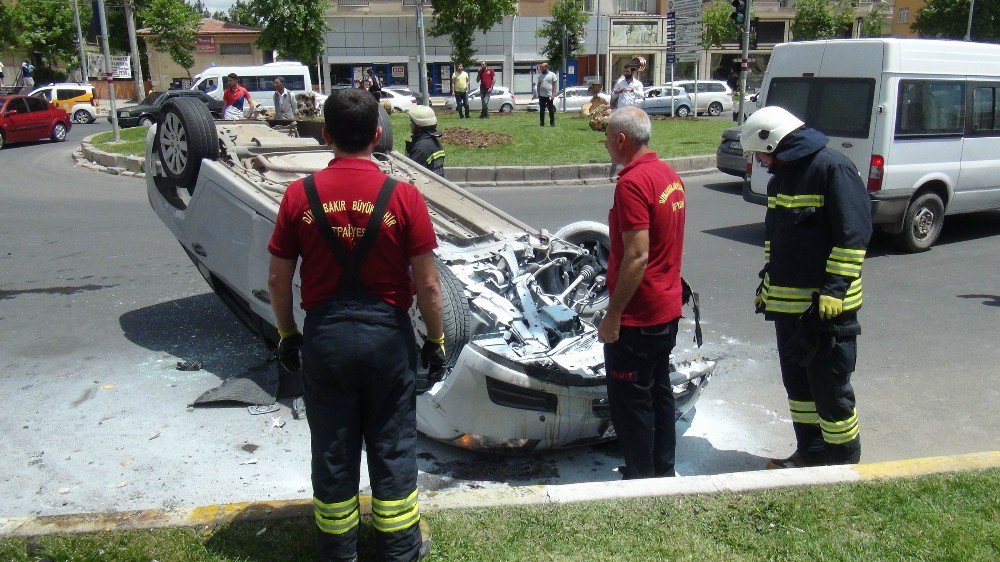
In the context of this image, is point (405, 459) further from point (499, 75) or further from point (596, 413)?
point (499, 75)

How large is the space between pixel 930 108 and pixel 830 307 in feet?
21.6

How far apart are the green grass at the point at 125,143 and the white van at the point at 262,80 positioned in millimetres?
6887

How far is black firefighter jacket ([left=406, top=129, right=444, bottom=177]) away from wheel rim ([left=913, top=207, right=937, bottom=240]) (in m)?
5.57

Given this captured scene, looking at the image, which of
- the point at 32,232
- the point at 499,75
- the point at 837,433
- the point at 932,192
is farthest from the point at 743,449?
the point at 499,75

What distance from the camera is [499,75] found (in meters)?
48.2

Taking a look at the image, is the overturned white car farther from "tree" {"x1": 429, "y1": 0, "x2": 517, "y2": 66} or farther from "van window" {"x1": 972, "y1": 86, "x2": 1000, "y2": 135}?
"tree" {"x1": 429, "y1": 0, "x2": 517, "y2": 66}

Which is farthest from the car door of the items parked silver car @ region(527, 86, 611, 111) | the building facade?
the building facade

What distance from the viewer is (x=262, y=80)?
29.8 metres

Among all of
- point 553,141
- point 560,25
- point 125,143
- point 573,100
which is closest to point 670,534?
point 553,141

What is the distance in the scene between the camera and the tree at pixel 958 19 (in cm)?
4281

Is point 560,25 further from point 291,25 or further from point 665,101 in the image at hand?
point 291,25

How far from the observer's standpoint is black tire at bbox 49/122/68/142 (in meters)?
23.2

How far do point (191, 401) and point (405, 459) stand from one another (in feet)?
8.87

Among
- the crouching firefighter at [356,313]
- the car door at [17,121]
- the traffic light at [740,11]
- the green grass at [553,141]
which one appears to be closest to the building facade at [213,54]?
the car door at [17,121]
